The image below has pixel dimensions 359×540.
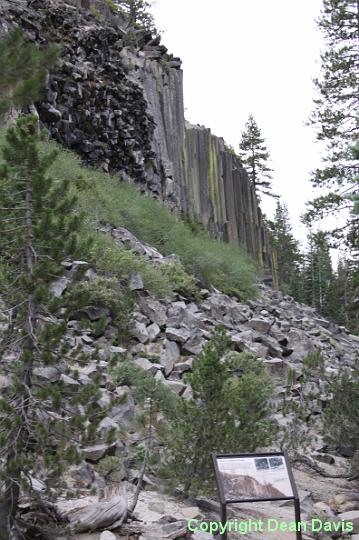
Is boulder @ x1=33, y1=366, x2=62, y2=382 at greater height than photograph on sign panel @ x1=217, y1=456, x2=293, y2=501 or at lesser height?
greater

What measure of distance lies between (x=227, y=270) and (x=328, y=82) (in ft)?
19.8

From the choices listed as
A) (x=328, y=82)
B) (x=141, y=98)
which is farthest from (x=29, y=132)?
(x=141, y=98)

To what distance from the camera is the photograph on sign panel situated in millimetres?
4457

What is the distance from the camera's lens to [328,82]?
1542cm

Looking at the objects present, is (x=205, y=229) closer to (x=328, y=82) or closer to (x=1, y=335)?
(x=328, y=82)

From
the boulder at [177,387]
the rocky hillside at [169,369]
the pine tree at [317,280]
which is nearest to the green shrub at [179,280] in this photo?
the rocky hillside at [169,369]

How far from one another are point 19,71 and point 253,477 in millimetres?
3769

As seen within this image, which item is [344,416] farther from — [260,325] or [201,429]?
[260,325]

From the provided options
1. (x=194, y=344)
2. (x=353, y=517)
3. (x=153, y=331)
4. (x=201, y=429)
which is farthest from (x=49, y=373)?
(x=194, y=344)

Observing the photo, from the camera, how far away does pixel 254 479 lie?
4527 mm

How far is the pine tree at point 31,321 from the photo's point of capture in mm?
4090

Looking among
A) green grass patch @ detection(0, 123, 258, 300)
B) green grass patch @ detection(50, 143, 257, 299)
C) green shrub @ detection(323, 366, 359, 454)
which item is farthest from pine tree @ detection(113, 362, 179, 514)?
green grass patch @ detection(50, 143, 257, 299)

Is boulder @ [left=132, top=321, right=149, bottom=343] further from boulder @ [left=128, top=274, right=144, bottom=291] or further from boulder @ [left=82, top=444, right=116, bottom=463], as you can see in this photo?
boulder @ [left=82, top=444, right=116, bottom=463]

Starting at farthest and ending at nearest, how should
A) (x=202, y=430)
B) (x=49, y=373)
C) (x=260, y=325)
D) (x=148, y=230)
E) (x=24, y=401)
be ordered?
(x=148, y=230) < (x=260, y=325) < (x=49, y=373) < (x=202, y=430) < (x=24, y=401)
